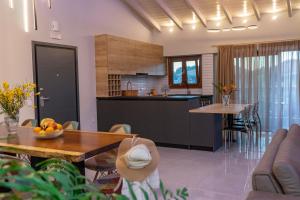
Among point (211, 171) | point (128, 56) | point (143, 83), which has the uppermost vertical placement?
point (128, 56)

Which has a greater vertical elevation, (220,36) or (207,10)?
(207,10)

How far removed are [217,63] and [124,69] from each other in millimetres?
2717

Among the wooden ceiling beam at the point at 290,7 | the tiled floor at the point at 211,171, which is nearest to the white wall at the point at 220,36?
the wooden ceiling beam at the point at 290,7

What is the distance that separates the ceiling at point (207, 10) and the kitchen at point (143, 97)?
905 mm

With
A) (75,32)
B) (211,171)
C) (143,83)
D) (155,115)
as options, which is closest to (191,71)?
(143,83)

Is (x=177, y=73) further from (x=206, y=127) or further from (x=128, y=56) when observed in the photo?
(x=206, y=127)

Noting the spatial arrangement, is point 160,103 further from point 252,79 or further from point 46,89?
point 252,79

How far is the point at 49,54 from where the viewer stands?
5641 millimetres

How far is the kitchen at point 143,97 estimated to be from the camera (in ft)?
19.0

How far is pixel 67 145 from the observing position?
2.55 m

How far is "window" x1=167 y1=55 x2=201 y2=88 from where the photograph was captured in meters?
8.55

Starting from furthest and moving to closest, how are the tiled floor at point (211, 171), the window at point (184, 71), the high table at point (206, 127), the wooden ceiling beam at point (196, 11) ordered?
the window at point (184, 71), the wooden ceiling beam at point (196, 11), the high table at point (206, 127), the tiled floor at point (211, 171)

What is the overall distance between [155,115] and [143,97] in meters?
0.48

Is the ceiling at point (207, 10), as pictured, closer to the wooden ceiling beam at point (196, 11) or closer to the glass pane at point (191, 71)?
the wooden ceiling beam at point (196, 11)
